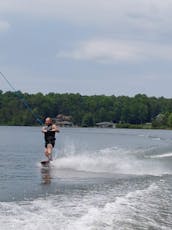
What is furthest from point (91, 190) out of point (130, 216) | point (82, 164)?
point (82, 164)

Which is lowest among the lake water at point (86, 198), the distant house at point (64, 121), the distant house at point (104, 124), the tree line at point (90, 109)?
the lake water at point (86, 198)

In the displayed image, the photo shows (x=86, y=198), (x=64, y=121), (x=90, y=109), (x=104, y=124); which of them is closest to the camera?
(x=86, y=198)

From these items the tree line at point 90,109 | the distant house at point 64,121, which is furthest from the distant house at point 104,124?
the distant house at point 64,121

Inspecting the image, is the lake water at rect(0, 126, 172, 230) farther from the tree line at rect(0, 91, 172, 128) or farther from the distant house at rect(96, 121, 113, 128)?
the distant house at rect(96, 121, 113, 128)

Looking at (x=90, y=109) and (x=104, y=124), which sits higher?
(x=90, y=109)

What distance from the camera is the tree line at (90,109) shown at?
15162 centimetres

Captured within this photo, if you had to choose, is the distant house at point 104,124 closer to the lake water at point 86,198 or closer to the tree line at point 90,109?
the tree line at point 90,109

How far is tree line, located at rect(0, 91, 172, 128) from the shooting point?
497ft

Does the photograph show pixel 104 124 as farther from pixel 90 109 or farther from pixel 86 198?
pixel 86 198

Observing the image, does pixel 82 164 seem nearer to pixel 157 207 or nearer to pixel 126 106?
pixel 157 207

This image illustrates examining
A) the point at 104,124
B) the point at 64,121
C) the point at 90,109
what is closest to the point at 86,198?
the point at 64,121

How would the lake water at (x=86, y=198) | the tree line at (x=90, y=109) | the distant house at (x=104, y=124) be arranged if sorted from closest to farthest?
the lake water at (x=86, y=198) < the tree line at (x=90, y=109) < the distant house at (x=104, y=124)

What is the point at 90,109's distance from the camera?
172 meters

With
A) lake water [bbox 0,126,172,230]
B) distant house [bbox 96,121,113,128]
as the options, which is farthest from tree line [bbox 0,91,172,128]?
lake water [bbox 0,126,172,230]
